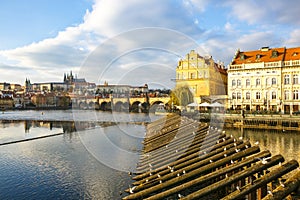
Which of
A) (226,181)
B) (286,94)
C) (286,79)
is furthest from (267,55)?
(226,181)

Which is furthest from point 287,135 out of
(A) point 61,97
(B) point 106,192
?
(A) point 61,97

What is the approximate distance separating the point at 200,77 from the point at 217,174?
167ft

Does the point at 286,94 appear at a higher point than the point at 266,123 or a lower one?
higher

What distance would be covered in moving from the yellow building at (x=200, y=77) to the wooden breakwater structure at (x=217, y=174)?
40.7 meters

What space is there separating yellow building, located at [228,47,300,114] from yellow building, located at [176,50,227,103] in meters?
5.04

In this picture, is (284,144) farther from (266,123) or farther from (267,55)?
Answer: (267,55)

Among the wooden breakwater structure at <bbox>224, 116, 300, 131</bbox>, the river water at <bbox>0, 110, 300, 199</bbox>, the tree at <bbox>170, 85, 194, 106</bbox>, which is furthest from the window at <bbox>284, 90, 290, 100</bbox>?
the river water at <bbox>0, 110, 300, 199</bbox>

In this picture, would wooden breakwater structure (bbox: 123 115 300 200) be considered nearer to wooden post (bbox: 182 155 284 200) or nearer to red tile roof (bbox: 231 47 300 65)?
wooden post (bbox: 182 155 284 200)

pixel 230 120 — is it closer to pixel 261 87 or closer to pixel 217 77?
pixel 261 87

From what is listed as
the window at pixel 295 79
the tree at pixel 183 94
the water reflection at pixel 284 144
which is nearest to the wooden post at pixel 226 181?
the water reflection at pixel 284 144

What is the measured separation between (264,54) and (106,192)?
1916 inches

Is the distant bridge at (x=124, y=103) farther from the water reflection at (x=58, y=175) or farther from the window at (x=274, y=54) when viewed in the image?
the water reflection at (x=58, y=175)

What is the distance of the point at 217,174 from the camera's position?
34.2 ft

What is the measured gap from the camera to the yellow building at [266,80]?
47531mm
